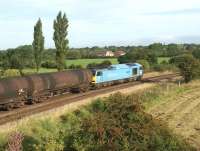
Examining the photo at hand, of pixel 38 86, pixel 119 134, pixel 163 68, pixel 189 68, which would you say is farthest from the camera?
pixel 163 68

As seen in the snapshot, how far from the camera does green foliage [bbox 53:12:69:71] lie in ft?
239

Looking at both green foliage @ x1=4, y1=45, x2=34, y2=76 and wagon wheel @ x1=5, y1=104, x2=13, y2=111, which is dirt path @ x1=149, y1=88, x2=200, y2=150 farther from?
green foliage @ x1=4, y1=45, x2=34, y2=76

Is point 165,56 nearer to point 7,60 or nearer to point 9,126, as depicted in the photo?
point 7,60

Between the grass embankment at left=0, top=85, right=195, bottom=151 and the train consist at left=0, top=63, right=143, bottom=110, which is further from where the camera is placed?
the train consist at left=0, top=63, right=143, bottom=110

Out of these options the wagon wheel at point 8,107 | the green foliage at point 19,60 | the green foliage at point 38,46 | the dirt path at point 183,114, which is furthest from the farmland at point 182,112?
the green foliage at point 19,60

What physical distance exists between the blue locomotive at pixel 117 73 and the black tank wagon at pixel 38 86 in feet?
5.73

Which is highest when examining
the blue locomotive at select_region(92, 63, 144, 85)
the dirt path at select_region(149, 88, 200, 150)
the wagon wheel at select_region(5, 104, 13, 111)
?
the blue locomotive at select_region(92, 63, 144, 85)

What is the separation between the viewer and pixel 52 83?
144 feet

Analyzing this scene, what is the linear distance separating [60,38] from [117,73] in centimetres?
1894

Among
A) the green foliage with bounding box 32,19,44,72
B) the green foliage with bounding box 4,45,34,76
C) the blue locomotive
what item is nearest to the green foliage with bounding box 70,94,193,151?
the blue locomotive

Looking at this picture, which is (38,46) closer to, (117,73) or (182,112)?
(117,73)

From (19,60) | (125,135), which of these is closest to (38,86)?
(125,135)

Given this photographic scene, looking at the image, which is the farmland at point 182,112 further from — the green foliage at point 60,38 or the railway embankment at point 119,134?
the green foliage at point 60,38

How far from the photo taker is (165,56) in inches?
6255
